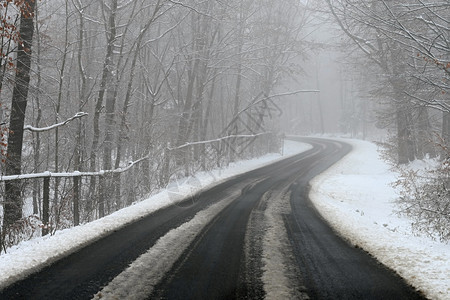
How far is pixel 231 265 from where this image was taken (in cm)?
484

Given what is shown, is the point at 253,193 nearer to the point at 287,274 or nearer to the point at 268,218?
the point at 268,218

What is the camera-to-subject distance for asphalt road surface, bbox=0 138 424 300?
397 centimetres

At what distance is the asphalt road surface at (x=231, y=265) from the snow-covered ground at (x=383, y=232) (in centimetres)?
26

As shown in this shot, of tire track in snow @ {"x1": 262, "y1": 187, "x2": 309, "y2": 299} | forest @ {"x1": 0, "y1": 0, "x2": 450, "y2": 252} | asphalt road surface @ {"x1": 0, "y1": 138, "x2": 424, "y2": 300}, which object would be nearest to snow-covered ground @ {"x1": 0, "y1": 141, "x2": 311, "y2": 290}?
asphalt road surface @ {"x1": 0, "y1": 138, "x2": 424, "y2": 300}

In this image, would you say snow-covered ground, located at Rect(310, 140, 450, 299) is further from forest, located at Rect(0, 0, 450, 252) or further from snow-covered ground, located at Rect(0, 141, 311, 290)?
snow-covered ground, located at Rect(0, 141, 311, 290)

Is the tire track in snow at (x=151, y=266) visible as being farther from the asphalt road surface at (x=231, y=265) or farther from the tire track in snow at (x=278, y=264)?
the tire track in snow at (x=278, y=264)

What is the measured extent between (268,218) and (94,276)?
14.6ft

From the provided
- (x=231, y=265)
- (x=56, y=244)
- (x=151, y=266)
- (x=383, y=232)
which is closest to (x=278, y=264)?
(x=231, y=265)

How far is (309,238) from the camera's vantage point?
640 centimetres

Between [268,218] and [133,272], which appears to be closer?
[133,272]

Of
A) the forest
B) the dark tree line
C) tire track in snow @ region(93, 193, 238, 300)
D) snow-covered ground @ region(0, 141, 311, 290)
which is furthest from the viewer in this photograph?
the dark tree line

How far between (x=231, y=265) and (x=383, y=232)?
11.9 ft

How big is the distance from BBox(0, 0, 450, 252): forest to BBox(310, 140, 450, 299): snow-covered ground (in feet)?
3.46

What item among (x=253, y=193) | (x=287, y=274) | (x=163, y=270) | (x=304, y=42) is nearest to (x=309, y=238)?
(x=287, y=274)
